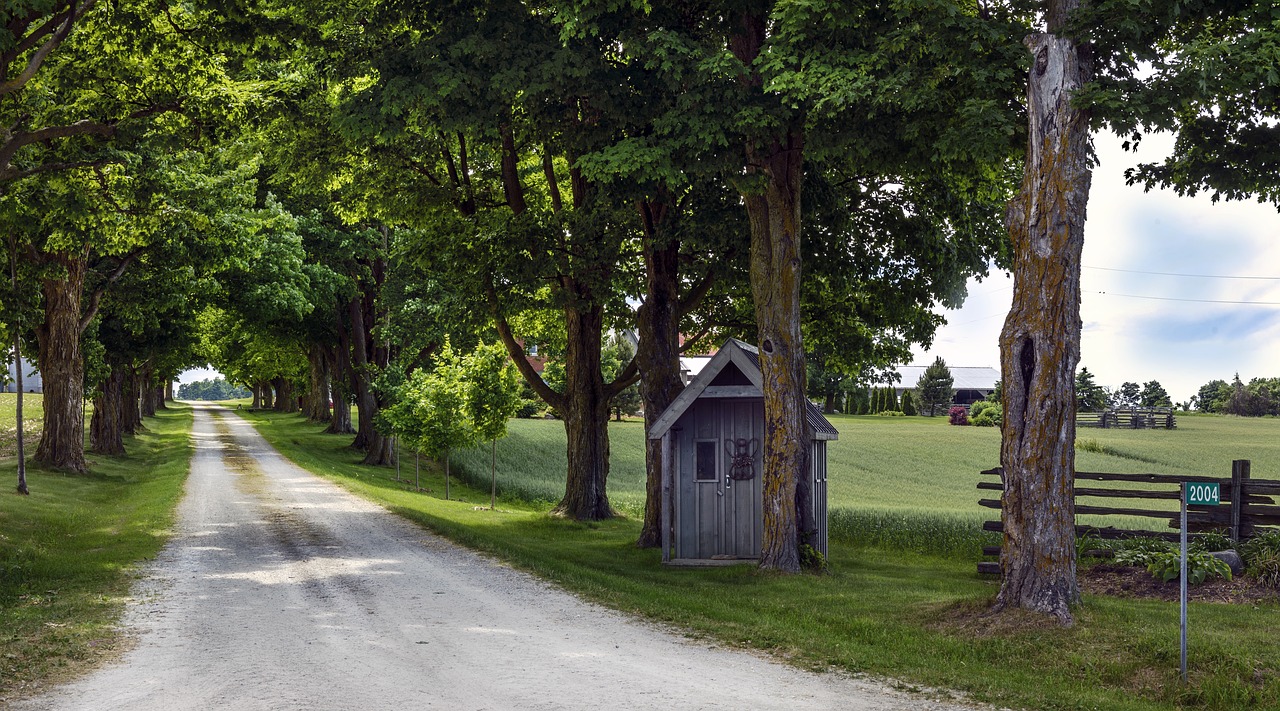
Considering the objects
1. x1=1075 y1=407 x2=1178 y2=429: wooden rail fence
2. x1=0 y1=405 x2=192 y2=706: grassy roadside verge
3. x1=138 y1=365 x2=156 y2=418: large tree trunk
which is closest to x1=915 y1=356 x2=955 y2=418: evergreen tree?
x1=1075 y1=407 x2=1178 y2=429: wooden rail fence

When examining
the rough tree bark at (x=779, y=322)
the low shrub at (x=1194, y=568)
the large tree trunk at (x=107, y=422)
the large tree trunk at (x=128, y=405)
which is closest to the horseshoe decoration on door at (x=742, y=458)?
the rough tree bark at (x=779, y=322)

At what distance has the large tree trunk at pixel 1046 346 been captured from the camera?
1183 cm

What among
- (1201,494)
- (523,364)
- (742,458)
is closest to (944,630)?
→ (1201,494)

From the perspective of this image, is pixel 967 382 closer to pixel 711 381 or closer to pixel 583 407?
pixel 583 407

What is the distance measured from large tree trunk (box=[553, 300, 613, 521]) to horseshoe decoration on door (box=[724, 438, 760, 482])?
22.5ft

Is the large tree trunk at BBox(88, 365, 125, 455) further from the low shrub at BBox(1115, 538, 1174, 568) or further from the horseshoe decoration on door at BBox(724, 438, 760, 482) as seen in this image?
the low shrub at BBox(1115, 538, 1174, 568)

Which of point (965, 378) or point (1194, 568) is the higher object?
point (965, 378)

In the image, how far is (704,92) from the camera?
16.0m

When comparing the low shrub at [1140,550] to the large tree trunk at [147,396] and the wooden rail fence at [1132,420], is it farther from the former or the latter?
the wooden rail fence at [1132,420]

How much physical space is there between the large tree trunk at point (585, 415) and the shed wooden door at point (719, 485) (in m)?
6.37

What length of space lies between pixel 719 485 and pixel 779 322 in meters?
3.81

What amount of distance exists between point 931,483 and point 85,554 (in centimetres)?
→ 3372

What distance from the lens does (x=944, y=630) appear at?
1187cm

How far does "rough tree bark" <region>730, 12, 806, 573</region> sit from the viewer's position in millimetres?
16781
